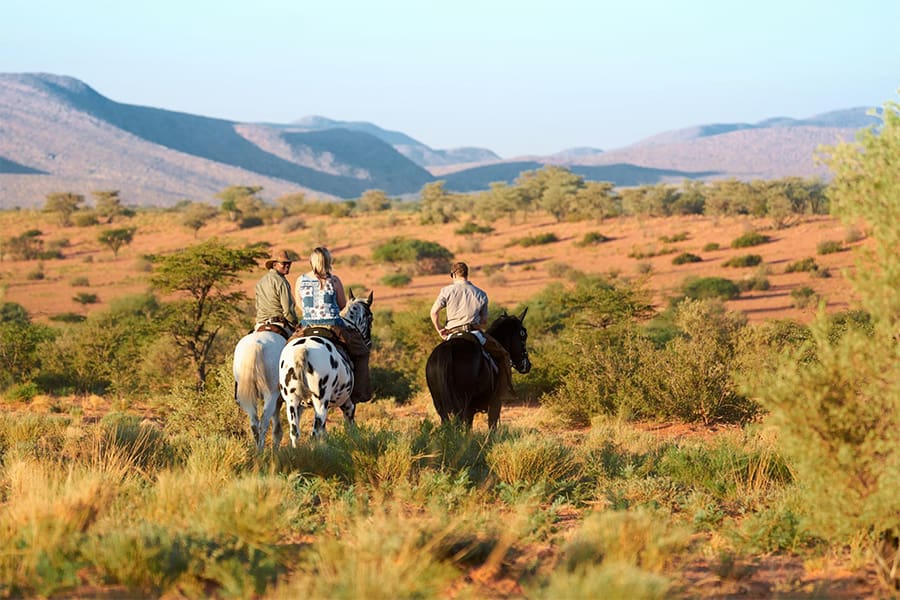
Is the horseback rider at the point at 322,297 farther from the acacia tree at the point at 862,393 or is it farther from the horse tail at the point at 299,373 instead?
the acacia tree at the point at 862,393

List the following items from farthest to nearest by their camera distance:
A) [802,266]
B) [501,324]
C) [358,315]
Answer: [802,266], [501,324], [358,315]

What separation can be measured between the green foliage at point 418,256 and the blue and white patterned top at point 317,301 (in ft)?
107

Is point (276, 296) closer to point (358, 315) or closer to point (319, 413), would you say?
point (358, 315)

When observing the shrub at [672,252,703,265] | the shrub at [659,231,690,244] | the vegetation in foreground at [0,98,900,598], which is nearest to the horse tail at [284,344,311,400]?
the vegetation in foreground at [0,98,900,598]

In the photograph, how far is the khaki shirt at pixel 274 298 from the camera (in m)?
10.3

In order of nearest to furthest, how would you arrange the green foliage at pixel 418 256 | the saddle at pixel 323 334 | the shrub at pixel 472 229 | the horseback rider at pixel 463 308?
the saddle at pixel 323 334
the horseback rider at pixel 463 308
the green foliage at pixel 418 256
the shrub at pixel 472 229

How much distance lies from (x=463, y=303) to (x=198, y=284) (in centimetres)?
953

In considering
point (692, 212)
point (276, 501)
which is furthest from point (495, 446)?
point (692, 212)

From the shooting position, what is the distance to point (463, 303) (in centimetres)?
1005

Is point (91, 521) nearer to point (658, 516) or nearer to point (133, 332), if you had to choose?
point (658, 516)

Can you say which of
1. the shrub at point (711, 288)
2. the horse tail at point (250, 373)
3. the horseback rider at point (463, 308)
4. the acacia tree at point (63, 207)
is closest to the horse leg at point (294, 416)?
the horse tail at point (250, 373)

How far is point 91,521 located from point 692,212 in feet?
189

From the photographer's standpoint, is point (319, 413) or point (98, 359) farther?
point (98, 359)

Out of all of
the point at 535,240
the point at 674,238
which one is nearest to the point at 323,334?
the point at 674,238
